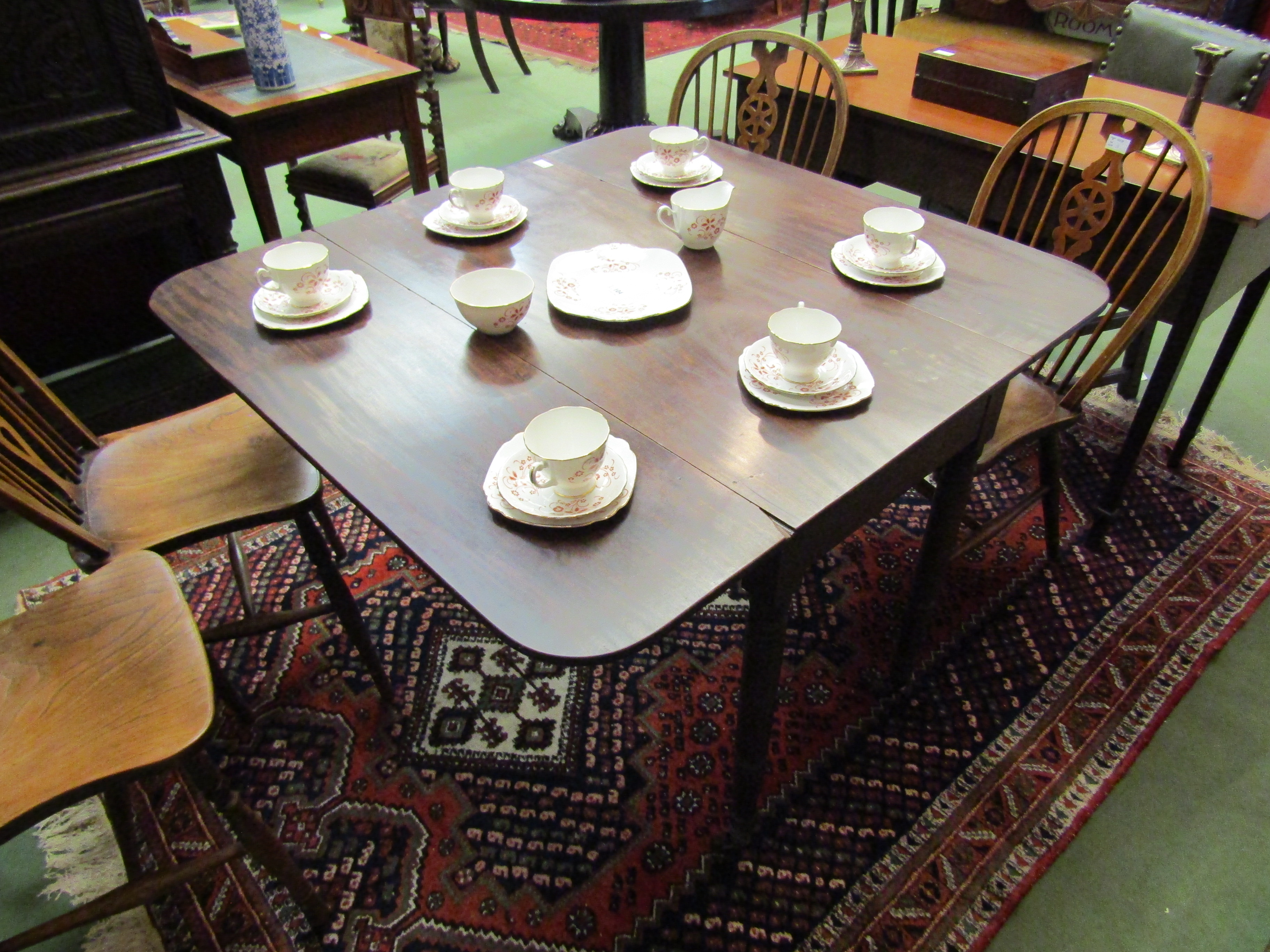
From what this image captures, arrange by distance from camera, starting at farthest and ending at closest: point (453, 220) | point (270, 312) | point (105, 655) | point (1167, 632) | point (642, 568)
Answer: point (1167, 632)
point (453, 220)
point (270, 312)
point (105, 655)
point (642, 568)

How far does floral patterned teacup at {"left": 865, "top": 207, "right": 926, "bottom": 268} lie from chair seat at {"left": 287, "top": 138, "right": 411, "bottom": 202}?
5.47 feet

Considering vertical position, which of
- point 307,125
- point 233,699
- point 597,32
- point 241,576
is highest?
point 307,125

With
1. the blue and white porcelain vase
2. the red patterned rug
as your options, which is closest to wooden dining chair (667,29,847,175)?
the blue and white porcelain vase

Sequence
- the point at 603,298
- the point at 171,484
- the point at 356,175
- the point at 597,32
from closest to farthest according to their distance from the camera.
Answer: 1. the point at 603,298
2. the point at 171,484
3. the point at 356,175
4. the point at 597,32

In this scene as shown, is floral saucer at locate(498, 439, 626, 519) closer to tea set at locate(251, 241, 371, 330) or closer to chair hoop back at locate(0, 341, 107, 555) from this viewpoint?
tea set at locate(251, 241, 371, 330)

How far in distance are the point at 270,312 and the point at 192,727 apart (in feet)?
1.95

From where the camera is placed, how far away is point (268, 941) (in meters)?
1.30

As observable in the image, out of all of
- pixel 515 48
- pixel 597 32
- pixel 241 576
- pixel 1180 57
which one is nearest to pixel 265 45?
pixel 241 576

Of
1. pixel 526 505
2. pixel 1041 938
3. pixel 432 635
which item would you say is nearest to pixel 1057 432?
Result: pixel 1041 938

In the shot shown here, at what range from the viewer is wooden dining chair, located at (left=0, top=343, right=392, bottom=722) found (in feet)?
4.15

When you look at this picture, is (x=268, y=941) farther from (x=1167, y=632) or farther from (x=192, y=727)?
(x=1167, y=632)

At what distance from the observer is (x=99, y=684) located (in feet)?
3.53

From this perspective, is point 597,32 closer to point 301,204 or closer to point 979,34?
point 979,34

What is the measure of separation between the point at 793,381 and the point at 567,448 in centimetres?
33
